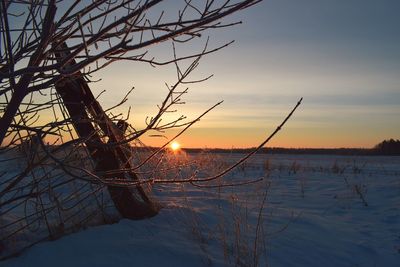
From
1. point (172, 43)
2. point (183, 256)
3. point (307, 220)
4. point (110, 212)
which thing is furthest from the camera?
point (307, 220)

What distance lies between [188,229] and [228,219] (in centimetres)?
64

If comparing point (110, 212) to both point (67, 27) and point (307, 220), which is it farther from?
point (67, 27)

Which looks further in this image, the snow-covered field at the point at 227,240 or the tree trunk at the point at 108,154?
the tree trunk at the point at 108,154

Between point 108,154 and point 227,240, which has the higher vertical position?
point 108,154

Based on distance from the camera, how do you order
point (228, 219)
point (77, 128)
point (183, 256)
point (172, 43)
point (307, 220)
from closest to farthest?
point (172, 43), point (183, 256), point (77, 128), point (228, 219), point (307, 220)

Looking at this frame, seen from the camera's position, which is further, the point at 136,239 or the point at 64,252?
the point at 136,239

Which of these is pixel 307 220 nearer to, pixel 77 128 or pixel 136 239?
pixel 136 239

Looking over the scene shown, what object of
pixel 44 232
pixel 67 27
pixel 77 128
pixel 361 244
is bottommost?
pixel 361 244

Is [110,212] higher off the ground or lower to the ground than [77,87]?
lower

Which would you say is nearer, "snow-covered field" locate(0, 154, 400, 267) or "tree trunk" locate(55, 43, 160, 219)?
"snow-covered field" locate(0, 154, 400, 267)

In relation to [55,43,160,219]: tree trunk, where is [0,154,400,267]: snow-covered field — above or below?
below

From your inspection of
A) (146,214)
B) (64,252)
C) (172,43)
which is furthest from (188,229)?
(172,43)

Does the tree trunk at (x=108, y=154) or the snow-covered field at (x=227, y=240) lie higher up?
the tree trunk at (x=108, y=154)

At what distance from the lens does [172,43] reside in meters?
1.87
